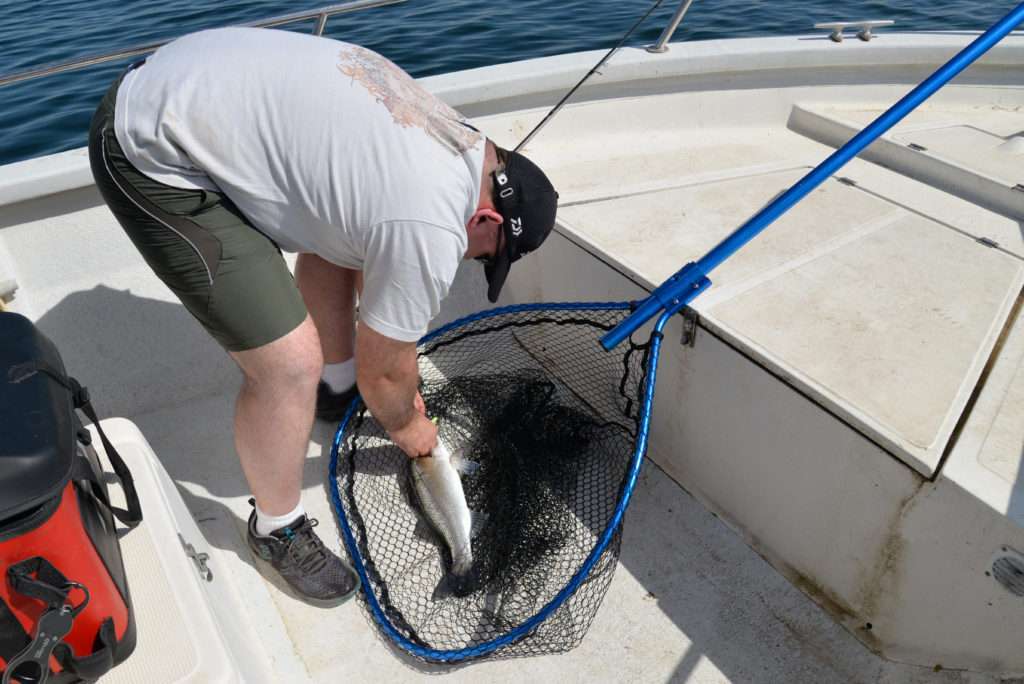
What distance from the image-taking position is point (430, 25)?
7.38 metres

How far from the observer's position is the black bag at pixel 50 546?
1305 millimetres

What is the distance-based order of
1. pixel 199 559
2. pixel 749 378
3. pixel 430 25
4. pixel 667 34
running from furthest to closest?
pixel 430 25 < pixel 667 34 < pixel 749 378 < pixel 199 559

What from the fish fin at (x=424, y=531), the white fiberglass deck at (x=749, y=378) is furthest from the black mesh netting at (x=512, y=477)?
the white fiberglass deck at (x=749, y=378)

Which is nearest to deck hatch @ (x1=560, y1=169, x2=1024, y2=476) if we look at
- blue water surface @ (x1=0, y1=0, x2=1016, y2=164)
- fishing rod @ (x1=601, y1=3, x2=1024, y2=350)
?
fishing rod @ (x1=601, y1=3, x2=1024, y2=350)

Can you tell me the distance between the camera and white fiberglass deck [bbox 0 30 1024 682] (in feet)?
6.22

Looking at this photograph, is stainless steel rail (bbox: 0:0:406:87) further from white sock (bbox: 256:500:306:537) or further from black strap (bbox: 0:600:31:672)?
black strap (bbox: 0:600:31:672)

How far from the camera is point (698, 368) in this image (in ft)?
7.68

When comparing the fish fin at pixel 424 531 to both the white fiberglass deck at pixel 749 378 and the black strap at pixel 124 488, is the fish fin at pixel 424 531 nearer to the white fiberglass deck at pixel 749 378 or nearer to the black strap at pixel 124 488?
the white fiberglass deck at pixel 749 378

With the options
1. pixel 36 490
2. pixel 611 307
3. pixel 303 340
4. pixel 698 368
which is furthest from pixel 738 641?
pixel 36 490

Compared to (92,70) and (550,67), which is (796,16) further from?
(92,70)

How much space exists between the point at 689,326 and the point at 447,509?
1.00 metres

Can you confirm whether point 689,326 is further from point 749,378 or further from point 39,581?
point 39,581

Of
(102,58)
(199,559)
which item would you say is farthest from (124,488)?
(102,58)

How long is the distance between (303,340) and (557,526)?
3.55 ft
